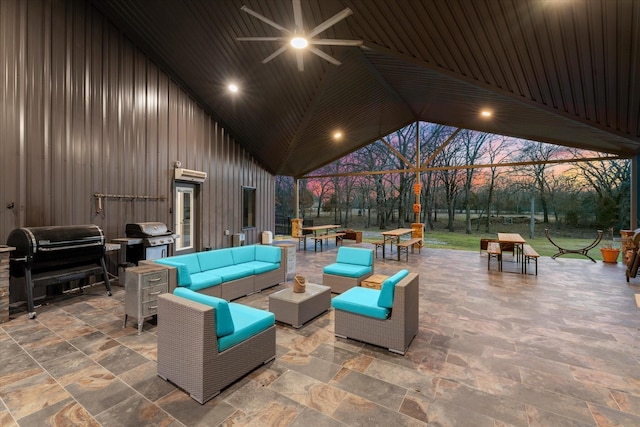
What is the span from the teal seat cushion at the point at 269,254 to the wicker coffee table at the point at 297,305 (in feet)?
4.50

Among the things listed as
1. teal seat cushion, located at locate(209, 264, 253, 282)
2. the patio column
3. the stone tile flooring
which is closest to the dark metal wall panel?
the stone tile flooring

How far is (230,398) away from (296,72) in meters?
6.36

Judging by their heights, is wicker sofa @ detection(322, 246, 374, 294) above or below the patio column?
below

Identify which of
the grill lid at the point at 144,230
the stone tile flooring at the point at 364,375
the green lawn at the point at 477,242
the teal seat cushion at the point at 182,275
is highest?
the grill lid at the point at 144,230

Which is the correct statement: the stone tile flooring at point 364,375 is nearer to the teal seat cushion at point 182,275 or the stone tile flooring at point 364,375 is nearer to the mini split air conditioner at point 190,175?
the teal seat cushion at point 182,275

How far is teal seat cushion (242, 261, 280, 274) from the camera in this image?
14.9 feet

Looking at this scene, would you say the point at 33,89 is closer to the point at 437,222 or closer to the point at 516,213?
the point at 437,222

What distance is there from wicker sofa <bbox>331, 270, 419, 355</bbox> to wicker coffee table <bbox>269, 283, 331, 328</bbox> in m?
0.47

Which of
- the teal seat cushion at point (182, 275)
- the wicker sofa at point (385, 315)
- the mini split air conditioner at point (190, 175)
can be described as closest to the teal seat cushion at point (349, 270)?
the wicker sofa at point (385, 315)

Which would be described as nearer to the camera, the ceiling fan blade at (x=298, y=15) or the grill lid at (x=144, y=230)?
the ceiling fan blade at (x=298, y=15)

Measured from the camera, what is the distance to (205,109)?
24.5 feet

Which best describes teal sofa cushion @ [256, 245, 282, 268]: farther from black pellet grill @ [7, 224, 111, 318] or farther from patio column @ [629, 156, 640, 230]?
patio column @ [629, 156, 640, 230]

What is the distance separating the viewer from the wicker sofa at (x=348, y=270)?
4496 millimetres

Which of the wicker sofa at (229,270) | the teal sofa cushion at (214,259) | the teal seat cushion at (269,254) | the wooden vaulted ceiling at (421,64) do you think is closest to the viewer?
the wicker sofa at (229,270)
